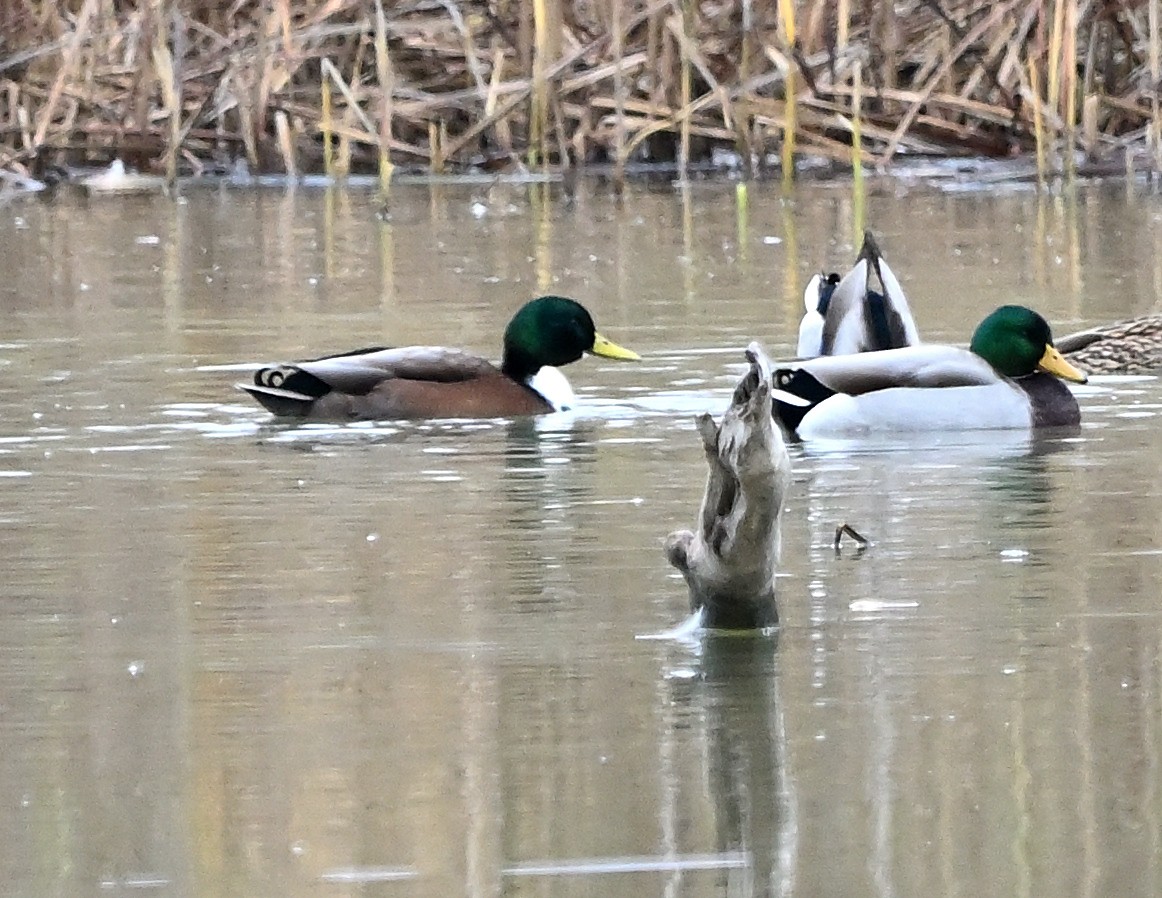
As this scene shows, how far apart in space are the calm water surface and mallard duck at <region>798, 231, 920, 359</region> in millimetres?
390

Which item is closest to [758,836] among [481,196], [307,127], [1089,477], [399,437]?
[1089,477]

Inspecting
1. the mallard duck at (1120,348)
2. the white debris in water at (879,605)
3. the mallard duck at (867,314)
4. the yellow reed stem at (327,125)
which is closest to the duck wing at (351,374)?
the mallard duck at (867,314)

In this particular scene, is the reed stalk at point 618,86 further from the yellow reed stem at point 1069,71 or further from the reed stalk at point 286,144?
the yellow reed stem at point 1069,71

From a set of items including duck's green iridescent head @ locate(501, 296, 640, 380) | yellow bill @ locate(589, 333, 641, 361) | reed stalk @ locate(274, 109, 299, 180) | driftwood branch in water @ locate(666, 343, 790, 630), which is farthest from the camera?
reed stalk @ locate(274, 109, 299, 180)

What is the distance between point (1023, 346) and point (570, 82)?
950 cm

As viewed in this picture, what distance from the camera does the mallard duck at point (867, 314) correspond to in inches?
372

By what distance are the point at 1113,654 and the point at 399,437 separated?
13.1ft

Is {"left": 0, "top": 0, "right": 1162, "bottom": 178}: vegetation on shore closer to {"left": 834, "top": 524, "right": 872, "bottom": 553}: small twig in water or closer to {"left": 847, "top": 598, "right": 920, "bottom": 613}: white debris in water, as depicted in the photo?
{"left": 834, "top": 524, "right": 872, "bottom": 553}: small twig in water

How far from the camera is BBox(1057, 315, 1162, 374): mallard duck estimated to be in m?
10.0

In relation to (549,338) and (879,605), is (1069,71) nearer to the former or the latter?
(549,338)

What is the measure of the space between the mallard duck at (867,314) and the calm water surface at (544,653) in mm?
390

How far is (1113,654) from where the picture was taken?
5.09 meters

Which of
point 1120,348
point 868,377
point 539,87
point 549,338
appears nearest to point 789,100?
point 539,87

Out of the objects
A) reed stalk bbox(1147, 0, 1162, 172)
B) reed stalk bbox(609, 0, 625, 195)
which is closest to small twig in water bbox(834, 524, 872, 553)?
reed stalk bbox(609, 0, 625, 195)
